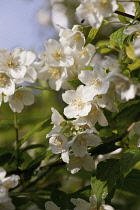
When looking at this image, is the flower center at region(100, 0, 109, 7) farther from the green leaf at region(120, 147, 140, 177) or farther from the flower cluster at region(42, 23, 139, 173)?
the green leaf at region(120, 147, 140, 177)

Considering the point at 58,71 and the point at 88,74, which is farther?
the point at 58,71

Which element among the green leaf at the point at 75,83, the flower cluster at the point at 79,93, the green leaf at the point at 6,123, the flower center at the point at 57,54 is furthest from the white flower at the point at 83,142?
the green leaf at the point at 6,123

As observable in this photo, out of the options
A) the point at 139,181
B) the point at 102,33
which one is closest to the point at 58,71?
the point at 139,181

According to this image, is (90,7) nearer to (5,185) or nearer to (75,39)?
(75,39)

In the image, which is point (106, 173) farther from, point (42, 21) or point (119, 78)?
point (42, 21)

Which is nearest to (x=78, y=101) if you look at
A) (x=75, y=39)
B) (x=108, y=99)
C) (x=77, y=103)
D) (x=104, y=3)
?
(x=77, y=103)

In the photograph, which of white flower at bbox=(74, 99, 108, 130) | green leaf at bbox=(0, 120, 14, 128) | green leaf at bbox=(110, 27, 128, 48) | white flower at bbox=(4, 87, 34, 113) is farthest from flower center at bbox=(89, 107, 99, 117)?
green leaf at bbox=(0, 120, 14, 128)

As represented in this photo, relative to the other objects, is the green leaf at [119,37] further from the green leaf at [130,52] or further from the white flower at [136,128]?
the white flower at [136,128]
